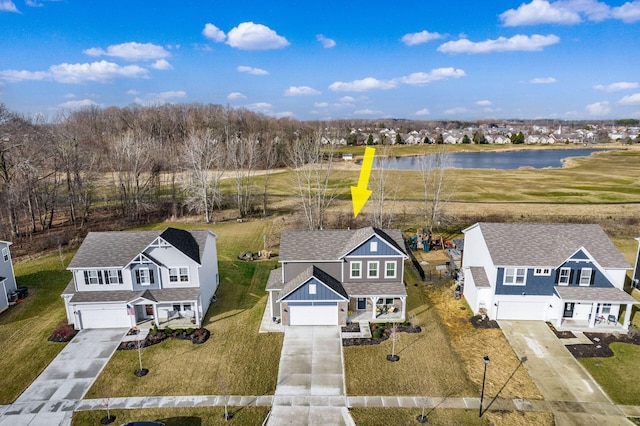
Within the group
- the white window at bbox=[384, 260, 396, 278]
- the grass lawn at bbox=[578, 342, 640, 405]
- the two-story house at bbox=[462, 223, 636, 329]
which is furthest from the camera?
the white window at bbox=[384, 260, 396, 278]

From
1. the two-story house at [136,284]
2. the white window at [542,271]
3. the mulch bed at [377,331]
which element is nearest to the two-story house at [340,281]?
the mulch bed at [377,331]

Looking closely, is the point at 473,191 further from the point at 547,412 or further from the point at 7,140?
the point at 7,140

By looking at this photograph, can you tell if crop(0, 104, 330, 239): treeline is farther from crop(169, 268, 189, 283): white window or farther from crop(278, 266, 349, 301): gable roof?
crop(278, 266, 349, 301): gable roof

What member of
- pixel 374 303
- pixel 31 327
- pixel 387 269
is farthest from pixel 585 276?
pixel 31 327

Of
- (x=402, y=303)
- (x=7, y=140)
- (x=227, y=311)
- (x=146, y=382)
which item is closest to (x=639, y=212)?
(x=402, y=303)

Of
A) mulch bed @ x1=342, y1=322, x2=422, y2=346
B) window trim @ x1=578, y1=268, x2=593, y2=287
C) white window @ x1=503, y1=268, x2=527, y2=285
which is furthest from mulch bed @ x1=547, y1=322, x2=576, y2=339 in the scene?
mulch bed @ x1=342, y1=322, x2=422, y2=346

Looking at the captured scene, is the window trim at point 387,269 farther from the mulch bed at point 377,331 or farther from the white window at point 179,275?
the white window at point 179,275

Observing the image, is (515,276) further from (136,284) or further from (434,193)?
(434,193)
